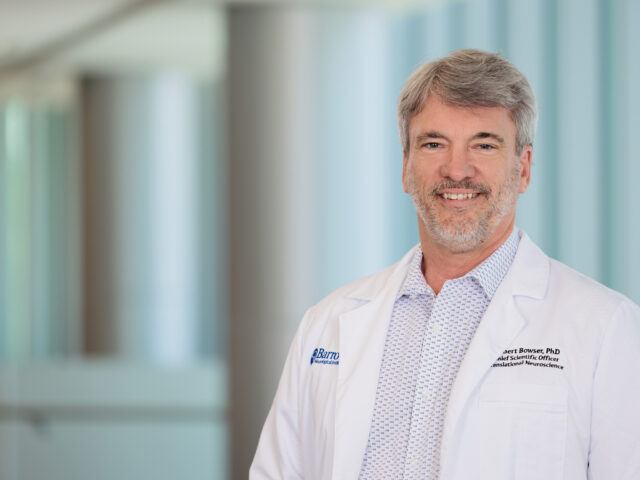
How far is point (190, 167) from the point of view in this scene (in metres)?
10.0

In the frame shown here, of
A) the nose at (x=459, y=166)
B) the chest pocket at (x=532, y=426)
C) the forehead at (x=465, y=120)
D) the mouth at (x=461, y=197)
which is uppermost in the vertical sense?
the forehead at (x=465, y=120)

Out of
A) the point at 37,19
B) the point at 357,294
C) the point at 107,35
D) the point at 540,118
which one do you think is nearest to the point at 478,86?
the point at 357,294

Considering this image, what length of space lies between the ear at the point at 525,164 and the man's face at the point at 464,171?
0.02 metres

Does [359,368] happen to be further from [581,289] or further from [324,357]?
[581,289]

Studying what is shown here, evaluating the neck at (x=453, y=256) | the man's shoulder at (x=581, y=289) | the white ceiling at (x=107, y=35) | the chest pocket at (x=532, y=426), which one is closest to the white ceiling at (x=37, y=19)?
the white ceiling at (x=107, y=35)

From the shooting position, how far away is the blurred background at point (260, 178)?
4.66 m

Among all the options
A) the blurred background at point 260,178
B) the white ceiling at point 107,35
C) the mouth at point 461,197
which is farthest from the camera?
the white ceiling at point 107,35

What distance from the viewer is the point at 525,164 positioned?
8.18 ft

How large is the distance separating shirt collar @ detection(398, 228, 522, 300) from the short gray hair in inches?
8.7

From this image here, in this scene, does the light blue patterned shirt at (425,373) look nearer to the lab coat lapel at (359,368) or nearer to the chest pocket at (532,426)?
the lab coat lapel at (359,368)

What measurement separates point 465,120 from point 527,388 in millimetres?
577

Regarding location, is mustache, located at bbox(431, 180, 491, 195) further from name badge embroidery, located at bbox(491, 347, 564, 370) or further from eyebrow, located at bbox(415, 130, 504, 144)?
name badge embroidery, located at bbox(491, 347, 564, 370)

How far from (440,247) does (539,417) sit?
0.47 m

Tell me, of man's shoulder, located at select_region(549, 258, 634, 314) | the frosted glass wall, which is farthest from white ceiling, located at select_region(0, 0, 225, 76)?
man's shoulder, located at select_region(549, 258, 634, 314)
